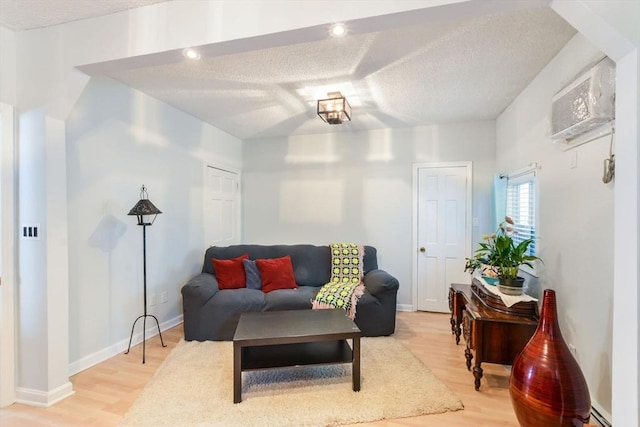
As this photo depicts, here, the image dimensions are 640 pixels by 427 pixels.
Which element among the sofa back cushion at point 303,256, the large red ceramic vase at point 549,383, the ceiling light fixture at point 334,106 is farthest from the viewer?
the sofa back cushion at point 303,256

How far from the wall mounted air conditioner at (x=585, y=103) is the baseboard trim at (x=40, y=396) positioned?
380 cm

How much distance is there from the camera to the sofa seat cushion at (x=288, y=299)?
3.08m

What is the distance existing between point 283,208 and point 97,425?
10.4ft

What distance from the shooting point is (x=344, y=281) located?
12.2 ft

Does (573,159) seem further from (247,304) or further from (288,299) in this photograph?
(247,304)

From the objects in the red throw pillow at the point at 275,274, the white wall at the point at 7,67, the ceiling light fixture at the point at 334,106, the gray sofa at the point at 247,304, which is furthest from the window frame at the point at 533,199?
the white wall at the point at 7,67

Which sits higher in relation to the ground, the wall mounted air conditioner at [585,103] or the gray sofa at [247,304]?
the wall mounted air conditioner at [585,103]

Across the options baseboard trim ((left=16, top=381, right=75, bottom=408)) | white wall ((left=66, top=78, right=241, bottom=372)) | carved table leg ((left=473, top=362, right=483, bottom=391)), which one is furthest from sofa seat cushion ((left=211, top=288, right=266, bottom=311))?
carved table leg ((left=473, top=362, right=483, bottom=391))

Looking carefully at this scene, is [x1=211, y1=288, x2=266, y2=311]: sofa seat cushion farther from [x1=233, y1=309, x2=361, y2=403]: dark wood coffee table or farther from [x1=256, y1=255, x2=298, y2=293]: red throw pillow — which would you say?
[x1=233, y1=309, x2=361, y2=403]: dark wood coffee table

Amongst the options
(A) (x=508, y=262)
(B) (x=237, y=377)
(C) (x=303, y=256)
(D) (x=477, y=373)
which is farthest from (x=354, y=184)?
(B) (x=237, y=377)

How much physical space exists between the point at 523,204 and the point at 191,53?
310cm

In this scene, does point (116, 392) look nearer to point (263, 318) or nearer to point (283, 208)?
point (263, 318)

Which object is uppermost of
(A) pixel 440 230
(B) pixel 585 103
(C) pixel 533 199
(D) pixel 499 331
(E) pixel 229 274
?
(B) pixel 585 103

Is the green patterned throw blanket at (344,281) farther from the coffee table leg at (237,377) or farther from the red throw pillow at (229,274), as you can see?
the coffee table leg at (237,377)
